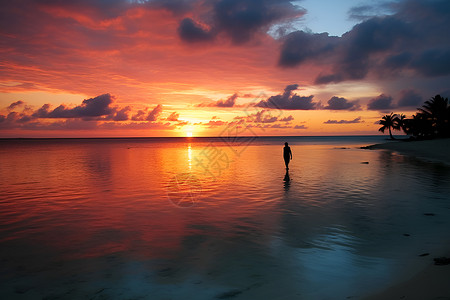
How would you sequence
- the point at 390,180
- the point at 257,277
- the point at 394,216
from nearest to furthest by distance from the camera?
the point at 257,277 < the point at 394,216 < the point at 390,180

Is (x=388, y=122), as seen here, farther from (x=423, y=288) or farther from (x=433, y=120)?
(x=423, y=288)

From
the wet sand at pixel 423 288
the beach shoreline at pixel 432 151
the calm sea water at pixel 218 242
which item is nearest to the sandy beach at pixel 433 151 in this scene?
the beach shoreline at pixel 432 151

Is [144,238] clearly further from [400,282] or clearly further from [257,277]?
[400,282]

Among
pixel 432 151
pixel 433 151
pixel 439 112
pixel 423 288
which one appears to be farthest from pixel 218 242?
pixel 439 112

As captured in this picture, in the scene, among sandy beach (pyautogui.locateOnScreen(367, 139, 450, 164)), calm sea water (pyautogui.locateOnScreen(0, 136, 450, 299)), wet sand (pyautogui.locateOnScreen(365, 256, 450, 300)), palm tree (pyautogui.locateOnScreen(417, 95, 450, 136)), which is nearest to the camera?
wet sand (pyautogui.locateOnScreen(365, 256, 450, 300))

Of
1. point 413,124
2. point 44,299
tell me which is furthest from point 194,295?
point 413,124

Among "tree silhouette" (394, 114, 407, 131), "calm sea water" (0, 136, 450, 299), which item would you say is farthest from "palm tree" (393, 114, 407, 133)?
"calm sea water" (0, 136, 450, 299)

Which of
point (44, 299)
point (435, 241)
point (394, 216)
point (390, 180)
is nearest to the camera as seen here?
point (44, 299)

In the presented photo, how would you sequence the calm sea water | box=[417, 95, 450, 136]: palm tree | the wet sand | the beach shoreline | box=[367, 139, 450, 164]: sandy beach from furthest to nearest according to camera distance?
1. box=[417, 95, 450, 136]: palm tree
2. box=[367, 139, 450, 164]: sandy beach
3. the beach shoreline
4. the calm sea water
5. the wet sand

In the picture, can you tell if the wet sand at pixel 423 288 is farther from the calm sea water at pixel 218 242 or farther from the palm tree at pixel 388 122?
the palm tree at pixel 388 122

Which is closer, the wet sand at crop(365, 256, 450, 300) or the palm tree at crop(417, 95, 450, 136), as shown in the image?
the wet sand at crop(365, 256, 450, 300)

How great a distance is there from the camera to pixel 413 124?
99438mm

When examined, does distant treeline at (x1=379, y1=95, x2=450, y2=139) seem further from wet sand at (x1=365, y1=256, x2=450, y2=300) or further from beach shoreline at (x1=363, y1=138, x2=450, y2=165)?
wet sand at (x1=365, y1=256, x2=450, y2=300)

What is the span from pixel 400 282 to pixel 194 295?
5123 millimetres
